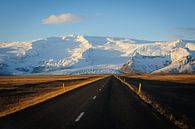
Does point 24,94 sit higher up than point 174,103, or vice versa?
point 174,103

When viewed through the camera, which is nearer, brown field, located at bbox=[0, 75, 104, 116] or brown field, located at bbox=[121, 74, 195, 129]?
brown field, located at bbox=[121, 74, 195, 129]

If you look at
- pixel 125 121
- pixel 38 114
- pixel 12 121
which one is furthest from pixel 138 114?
pixel 12 121

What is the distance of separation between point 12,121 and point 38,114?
2612 mm

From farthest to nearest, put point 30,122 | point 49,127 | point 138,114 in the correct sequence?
1. point 138,114
2. point 30,122
3. point 49,127

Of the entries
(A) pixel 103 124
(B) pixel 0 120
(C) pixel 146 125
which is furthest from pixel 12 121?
(C) pixel 146 125

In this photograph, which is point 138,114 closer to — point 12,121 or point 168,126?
point 168,126

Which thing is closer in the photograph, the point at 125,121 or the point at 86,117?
the point at 125,121

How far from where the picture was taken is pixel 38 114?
1925 cm

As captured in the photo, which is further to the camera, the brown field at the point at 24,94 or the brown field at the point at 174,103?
the brown field at the point at 24,94

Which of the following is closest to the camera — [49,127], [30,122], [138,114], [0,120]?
[49,127]

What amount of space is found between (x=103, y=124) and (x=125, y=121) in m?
1.45

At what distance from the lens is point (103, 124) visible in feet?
50.7

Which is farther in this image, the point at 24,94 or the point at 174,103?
the point at 24,94

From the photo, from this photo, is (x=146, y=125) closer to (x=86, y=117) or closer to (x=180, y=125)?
(x=180, y=125)
